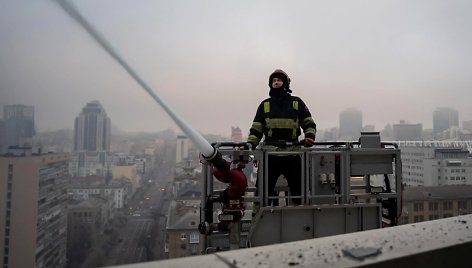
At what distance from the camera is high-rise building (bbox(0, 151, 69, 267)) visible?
34.7m

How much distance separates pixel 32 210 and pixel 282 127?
40.8m

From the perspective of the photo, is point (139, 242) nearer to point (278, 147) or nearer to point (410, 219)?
point (410, 219)

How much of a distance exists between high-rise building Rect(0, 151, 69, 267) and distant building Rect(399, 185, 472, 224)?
5167 centimetres

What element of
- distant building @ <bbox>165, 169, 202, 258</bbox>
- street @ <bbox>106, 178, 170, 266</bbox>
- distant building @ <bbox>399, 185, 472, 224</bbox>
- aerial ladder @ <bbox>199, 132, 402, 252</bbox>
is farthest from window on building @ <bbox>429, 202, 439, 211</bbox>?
aerial ladder @ <bbox>199, 132, 402, 252</bbox>

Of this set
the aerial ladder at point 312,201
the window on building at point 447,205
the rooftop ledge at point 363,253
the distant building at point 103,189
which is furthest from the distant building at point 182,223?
the window on building at point 447,205

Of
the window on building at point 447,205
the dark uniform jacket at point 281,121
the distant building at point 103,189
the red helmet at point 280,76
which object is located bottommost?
the window on building at point 447,205

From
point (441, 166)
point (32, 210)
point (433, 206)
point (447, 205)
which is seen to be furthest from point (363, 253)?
point (441, 166)

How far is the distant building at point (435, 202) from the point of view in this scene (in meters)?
52.0

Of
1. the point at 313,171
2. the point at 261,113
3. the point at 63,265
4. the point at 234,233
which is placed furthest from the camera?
the point at 63,265

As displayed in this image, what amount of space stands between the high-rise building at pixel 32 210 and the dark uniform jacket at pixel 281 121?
3550 cm

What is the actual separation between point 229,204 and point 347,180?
222 centimetres

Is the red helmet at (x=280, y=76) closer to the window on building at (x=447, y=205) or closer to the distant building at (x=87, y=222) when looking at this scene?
the distant building at (x=87, y=222)

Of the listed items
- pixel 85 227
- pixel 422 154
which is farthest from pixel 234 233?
pixel 422 154

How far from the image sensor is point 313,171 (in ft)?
18.4
